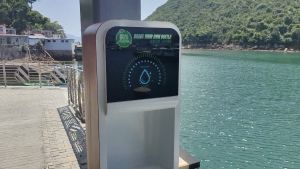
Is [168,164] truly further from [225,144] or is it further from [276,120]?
[276,120]

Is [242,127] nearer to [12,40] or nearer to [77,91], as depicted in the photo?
[77,91]

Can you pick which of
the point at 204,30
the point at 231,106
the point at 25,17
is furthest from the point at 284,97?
the point at 204,30

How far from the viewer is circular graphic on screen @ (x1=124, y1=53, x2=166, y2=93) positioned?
1.91m

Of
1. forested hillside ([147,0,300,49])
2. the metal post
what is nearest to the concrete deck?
the metal post

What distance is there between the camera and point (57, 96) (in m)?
8.04

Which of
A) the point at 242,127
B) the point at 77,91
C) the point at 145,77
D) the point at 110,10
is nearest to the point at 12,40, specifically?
the point at 242,127

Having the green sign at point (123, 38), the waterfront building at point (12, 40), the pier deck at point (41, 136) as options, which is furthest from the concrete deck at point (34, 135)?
the waterfront building at point (12, 40)

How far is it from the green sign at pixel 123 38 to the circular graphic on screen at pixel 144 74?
0.11m

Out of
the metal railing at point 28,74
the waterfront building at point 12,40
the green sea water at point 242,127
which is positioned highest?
the waterfront building at point 12,40

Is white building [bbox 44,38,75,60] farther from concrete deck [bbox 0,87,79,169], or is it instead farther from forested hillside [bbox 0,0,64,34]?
concrete deck [bbox 0,87,79,169]

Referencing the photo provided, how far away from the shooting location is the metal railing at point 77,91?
5042mm

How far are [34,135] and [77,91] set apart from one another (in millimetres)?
1221

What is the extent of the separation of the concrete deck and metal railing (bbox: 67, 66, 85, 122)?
1.22 feet

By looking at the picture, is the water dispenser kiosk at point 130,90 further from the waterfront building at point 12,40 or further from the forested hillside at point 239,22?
the forested hillside at point 239,22
